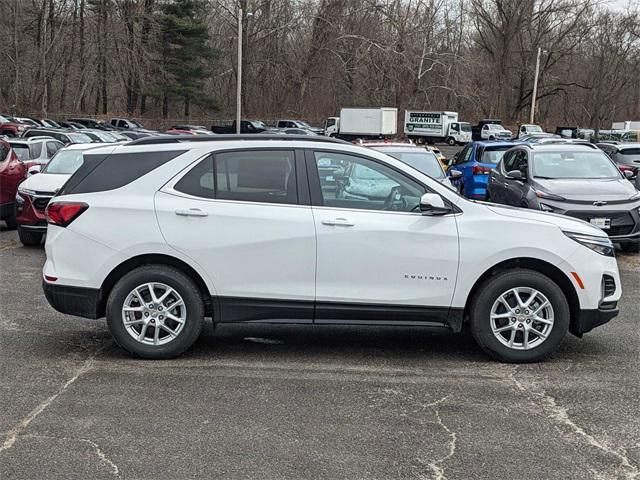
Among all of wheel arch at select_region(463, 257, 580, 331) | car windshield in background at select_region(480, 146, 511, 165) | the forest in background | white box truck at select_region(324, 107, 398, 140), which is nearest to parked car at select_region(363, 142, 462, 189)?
car windshield in background at select_region(480, 146, 511, 165)

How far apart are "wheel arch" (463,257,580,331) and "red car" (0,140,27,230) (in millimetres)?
9600

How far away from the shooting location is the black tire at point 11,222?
1320 centimetres

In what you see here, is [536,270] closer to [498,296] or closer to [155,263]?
[498,296]

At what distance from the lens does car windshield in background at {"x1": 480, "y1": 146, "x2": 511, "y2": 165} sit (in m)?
16.9

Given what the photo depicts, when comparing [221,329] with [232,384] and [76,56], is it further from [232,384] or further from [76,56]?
[76,56]

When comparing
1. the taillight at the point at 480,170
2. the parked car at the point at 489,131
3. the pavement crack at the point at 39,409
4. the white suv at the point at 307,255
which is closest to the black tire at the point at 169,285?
the white suv at the point at 307,255

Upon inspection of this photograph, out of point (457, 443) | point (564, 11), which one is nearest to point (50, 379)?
point (457, 443)

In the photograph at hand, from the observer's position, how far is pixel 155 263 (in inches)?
226

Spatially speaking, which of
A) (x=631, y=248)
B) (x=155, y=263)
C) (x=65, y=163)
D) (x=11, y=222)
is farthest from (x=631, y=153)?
(x=155, y=263)

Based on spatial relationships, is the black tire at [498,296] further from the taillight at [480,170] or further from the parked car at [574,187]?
the taillight at [480,170]

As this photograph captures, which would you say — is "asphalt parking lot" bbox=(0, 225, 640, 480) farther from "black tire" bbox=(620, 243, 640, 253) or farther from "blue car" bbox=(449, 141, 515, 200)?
"blue car" bbox=(449, 141, 515, 200)

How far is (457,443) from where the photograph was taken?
4309 millimetres

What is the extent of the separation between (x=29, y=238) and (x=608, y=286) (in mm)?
9044

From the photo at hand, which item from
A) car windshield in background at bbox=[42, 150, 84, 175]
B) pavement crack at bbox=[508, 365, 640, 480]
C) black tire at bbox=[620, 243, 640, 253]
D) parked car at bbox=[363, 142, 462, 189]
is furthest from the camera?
parked car at bbox=[363, 142, 462, 189]
